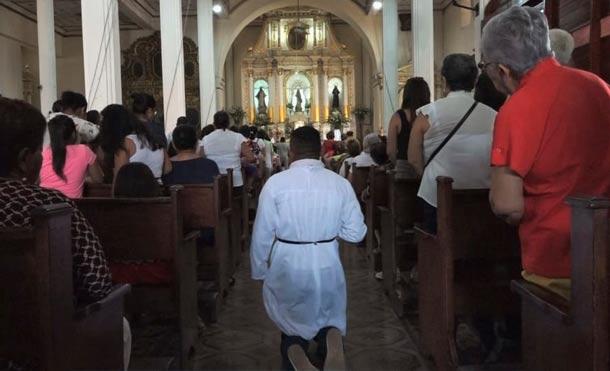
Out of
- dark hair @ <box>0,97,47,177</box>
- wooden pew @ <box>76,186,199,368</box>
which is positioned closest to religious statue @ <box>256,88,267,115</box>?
wooden pew @ <box>76,186,199,368</box>

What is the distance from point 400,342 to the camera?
4074 millimetres

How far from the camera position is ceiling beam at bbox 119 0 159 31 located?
666 inches

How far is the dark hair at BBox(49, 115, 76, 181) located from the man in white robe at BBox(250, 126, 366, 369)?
1727 millimetres

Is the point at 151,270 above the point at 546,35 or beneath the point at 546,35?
beneath

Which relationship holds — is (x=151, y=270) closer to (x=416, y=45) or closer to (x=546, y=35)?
(x=546, y=35)

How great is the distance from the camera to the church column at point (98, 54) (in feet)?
27.2

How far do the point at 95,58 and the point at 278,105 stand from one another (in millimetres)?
16184

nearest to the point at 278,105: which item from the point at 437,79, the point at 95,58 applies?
the point at 437,79

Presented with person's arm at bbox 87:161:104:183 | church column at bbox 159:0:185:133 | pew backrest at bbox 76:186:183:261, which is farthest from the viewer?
church column at bbox 159:0:185:133

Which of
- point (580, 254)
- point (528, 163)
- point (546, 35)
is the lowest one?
point (580, 254)

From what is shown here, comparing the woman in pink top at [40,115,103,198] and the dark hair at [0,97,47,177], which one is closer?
the dark hair at [0,97,47,177]

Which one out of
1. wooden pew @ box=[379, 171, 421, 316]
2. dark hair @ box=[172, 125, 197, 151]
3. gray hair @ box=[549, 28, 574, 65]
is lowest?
wooden pew @ box=[379, 171, 421, 316]

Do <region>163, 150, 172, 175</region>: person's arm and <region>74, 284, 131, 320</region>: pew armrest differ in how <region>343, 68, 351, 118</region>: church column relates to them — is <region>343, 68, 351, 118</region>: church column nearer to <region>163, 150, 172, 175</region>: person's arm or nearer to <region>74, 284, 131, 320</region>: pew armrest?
<region>163, 150, 172, 175</region>: person's arm

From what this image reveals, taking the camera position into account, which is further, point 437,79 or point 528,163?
point 437,79
